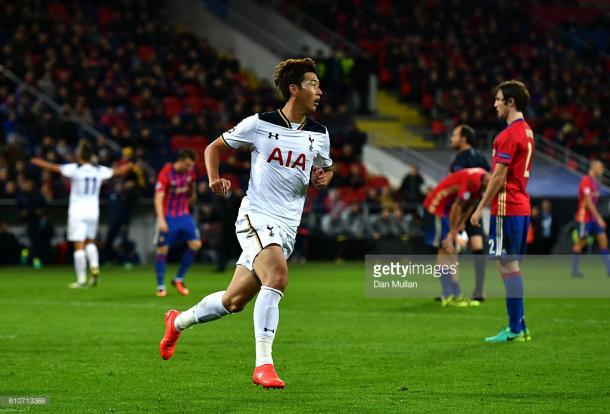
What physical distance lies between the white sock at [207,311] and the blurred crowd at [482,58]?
27556 mm

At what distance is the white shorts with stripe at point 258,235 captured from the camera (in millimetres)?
8461

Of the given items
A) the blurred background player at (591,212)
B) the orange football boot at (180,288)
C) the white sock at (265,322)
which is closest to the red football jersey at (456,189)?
the orange football boot at (180,288)

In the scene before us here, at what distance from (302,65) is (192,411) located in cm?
275

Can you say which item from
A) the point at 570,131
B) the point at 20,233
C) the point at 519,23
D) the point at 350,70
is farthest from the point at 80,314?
the point at 519,23

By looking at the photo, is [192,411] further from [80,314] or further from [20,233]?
[20,233]

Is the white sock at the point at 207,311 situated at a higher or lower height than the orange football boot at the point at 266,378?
higher

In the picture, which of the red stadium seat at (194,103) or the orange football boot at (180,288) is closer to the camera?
the orange football boot at (180,288)

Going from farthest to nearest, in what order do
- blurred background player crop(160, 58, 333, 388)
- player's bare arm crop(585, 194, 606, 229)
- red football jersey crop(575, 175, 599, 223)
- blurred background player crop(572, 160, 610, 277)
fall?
red football jersey crop(575, 175, 599, 223)
blurred background player crop(572, 160, 610, 277)
player's bare arm crop(585, 194, 606, 229)
blurred background player crop(160, 58, 333, 388)

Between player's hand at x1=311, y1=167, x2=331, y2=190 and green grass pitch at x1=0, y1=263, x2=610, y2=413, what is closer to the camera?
green grass pitch at x1=0, y1=263, x2=610, y2=413

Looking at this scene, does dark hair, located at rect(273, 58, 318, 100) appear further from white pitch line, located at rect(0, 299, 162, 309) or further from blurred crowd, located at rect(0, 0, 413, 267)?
blurred crowd, located at rect(0, 0, 413, 267)

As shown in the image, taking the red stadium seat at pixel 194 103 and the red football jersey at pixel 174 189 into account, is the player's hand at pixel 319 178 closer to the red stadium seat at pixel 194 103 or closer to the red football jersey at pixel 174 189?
the red football jersey at pixel 174 189

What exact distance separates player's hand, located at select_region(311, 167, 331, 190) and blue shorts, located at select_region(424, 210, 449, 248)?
7933 mm

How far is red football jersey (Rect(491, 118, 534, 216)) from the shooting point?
1124 cm

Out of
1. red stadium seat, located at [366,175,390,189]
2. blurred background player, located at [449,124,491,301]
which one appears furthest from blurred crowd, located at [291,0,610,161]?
blurred background player, located at [449,124,491,301]
